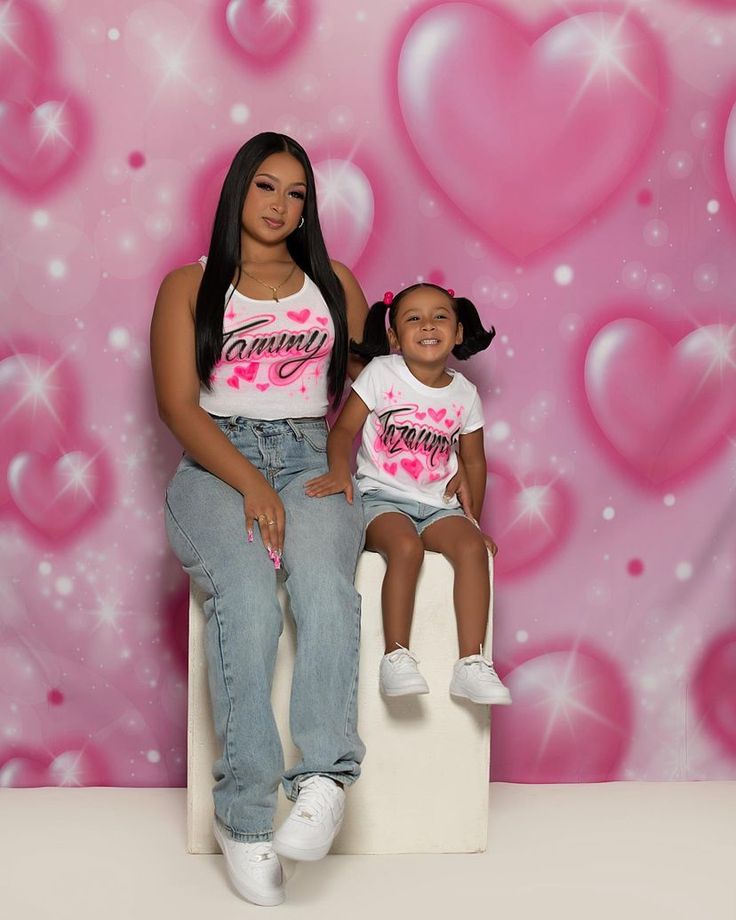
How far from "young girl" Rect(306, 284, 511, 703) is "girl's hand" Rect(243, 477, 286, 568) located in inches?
6.7

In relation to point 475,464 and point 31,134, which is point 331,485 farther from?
point 31,134

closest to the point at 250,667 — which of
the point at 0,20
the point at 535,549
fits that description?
the point at 535,549

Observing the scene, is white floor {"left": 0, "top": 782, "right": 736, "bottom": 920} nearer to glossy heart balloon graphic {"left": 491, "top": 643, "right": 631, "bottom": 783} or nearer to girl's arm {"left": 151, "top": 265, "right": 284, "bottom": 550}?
glossy heart balloon graphic {"left": 491, "top": 643, "right": 631, "bottom": 783}

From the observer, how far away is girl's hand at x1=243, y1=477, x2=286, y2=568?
196cm

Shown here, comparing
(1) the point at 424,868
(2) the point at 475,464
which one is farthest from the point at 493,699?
(2) the point at 475,464

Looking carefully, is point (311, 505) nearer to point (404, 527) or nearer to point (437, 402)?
point (404, 527)

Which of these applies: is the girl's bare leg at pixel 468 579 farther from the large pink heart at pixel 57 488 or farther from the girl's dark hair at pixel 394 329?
the large pink heart at pixel 57 488

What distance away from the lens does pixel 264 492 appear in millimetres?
1985

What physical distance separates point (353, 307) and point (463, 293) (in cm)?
32

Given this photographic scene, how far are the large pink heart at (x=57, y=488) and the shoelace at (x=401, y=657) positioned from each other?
0.83m

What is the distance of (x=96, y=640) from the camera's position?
2.54 m

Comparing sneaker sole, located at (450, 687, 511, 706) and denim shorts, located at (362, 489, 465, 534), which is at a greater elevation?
denim shorts, located at (362, 489, 465, 534)

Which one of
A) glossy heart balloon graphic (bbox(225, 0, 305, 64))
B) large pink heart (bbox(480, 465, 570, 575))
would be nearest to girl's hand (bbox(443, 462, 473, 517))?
large pink heart (bbox(480, 465, 570, 575))

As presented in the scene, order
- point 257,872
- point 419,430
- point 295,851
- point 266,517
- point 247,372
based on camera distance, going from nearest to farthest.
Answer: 1. point 295,851
2. point 257,872
3. point 266,517
4. point 247,372
5. point 419,430
